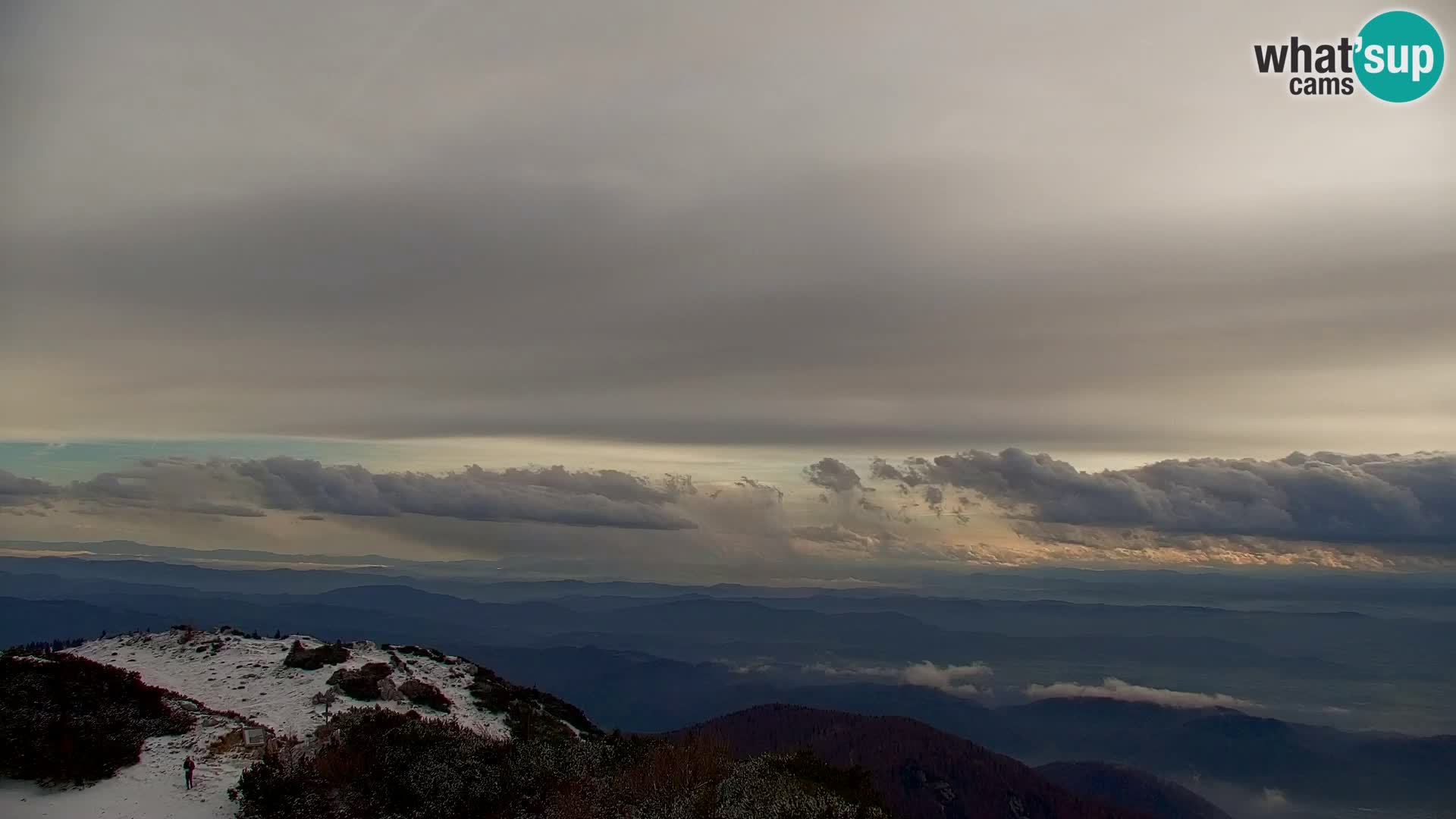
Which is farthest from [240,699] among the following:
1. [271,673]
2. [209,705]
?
[271,673]

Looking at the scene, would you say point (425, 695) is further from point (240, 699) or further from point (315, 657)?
point (240, 699)

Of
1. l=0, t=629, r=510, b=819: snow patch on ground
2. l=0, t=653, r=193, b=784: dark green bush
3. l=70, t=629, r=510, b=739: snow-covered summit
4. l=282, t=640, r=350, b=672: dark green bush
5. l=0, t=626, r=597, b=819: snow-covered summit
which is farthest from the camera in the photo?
l=282, t=640, r=350, b=672: dark green bush

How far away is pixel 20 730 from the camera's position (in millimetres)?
40625

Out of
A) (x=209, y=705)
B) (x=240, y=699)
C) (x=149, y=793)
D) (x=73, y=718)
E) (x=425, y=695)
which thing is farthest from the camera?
(x=425, y=695)

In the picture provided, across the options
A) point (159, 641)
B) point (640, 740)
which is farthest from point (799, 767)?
point (159, 641)

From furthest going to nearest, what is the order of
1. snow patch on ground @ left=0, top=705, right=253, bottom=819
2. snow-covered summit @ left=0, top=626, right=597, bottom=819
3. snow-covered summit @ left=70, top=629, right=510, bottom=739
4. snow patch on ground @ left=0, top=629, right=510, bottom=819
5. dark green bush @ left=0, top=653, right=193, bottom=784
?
1. snow-covered summit @ left=70, top=629, right=510, bottom=739
2. dark green bush @ left=0, top=653, right=193, bottom=784
3. snow-covered summit @ left=0, top=626, right=597, bottom=819
4. snow patch on ground @ left=0, top=629, right=510, bottom=819
5. snow patch on ground @ left=0, top=705, right=253, bottom=819

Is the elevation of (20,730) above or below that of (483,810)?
above

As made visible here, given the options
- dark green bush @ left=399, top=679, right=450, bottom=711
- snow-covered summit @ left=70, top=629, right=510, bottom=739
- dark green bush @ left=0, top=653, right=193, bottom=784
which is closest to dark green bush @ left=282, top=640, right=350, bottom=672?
snow-covered summit @ left=70, top=629, right=510, bottom=739

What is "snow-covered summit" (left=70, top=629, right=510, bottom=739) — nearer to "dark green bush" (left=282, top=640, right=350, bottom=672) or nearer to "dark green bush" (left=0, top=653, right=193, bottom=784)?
"dark green bush" (left=282, top=640, right=350, bottom=672)

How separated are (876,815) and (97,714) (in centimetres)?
4229

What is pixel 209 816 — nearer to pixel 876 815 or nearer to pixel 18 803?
pixel 18 803

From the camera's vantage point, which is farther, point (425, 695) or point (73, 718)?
point (425, 695)

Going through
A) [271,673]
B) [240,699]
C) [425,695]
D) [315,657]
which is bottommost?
[425,695]

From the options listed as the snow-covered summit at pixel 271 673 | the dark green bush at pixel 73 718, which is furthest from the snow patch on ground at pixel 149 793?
the snow-covered summit at pixel 271 673
